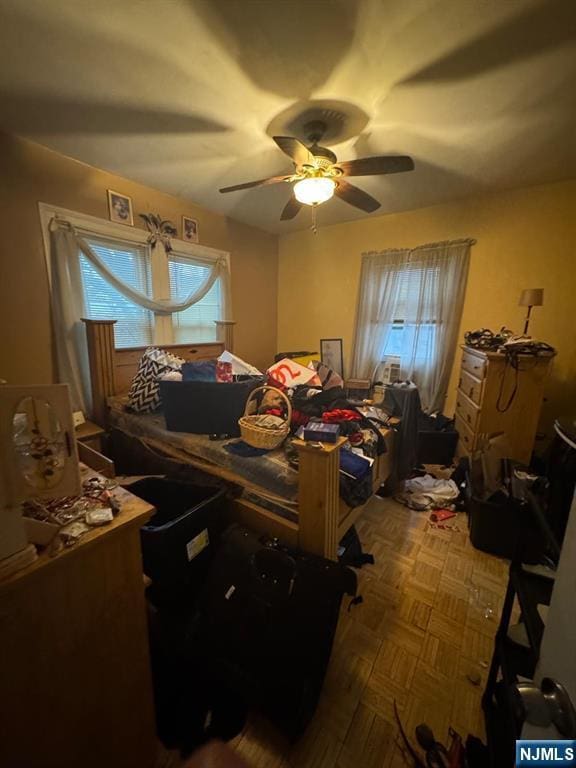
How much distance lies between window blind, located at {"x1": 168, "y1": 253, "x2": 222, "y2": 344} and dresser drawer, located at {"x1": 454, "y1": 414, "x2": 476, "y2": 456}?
107 inches

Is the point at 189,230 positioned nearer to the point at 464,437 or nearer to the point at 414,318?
the point at 414,318

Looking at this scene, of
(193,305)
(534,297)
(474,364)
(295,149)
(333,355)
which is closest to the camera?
(295,149)

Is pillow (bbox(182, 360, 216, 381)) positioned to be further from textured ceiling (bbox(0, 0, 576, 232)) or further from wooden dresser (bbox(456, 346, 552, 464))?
wooden dresser (bbox(456, 346, 552, 464))

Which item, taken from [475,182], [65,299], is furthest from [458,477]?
[65,299]

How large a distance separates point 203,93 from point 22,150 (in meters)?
1.37

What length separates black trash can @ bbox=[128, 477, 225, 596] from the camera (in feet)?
3.95

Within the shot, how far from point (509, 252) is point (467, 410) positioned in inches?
60.3

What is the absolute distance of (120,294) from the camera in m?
2.63

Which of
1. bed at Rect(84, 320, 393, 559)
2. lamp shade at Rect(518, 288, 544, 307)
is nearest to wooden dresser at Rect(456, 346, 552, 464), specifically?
lamp shade at Rect(518, 288, 544, 307)

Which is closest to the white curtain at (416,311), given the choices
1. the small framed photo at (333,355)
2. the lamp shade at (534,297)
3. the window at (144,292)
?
the small framed photo at (333,355)

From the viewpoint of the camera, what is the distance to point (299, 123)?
5.96ft

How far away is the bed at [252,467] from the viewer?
1.25 m

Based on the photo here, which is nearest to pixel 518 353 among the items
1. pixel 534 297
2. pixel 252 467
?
pixel 534 297

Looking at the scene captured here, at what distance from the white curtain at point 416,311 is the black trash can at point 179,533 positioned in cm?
261
